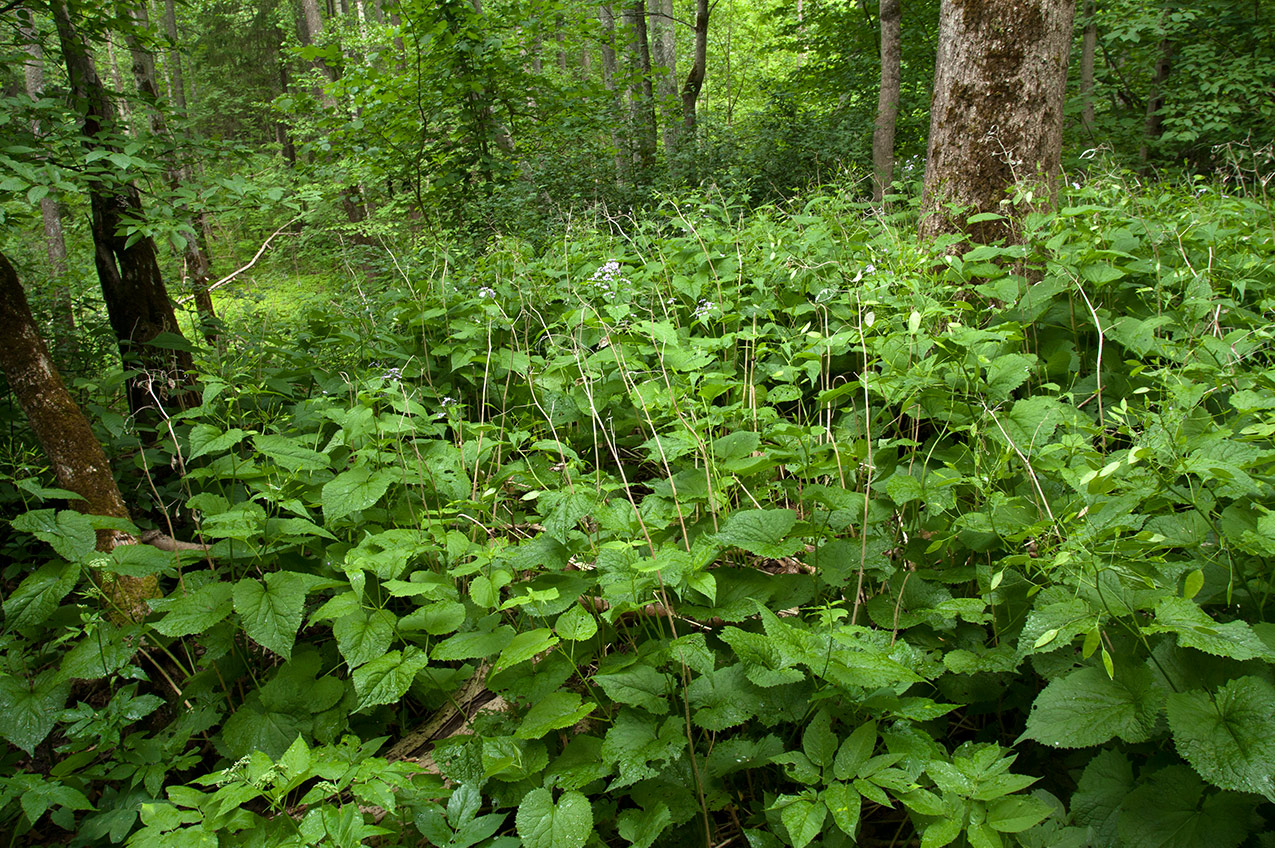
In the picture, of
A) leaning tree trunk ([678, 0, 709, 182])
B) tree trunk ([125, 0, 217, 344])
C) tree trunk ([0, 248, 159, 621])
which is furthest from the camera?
leaning tree trunk ([678, 0, 709, 182])

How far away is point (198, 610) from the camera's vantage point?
1.98 metres

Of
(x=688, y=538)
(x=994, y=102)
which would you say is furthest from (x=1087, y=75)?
(x=688, y=538)

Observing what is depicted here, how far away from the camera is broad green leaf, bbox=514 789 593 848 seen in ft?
4.68

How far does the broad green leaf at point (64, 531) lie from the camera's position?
198 cm

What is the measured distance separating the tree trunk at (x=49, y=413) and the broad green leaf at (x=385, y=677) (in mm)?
1554

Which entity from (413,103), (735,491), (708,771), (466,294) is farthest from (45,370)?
(413,103)

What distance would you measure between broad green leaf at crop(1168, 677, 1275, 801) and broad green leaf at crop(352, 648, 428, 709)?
156cm

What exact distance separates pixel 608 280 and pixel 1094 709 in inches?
99.0

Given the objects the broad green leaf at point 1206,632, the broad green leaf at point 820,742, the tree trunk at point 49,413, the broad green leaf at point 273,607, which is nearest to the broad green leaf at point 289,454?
the broad green leaf at point 273,607

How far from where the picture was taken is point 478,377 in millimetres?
3539

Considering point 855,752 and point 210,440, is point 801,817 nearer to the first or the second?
point 855,752

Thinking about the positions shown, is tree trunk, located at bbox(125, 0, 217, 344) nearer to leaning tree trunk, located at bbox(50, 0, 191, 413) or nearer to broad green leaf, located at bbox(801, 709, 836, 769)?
leaning tree trunk, located at bbox(50, 0, 191, 413)

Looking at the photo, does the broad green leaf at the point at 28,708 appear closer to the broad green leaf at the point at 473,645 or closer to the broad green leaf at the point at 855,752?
the broad green leaf at the point at 473,645

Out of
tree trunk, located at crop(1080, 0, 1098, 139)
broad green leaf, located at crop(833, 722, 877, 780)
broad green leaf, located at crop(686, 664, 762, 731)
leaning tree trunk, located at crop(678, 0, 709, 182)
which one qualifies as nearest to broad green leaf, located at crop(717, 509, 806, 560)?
broad green leaf, located at crop(686, 664, 762, 731)
